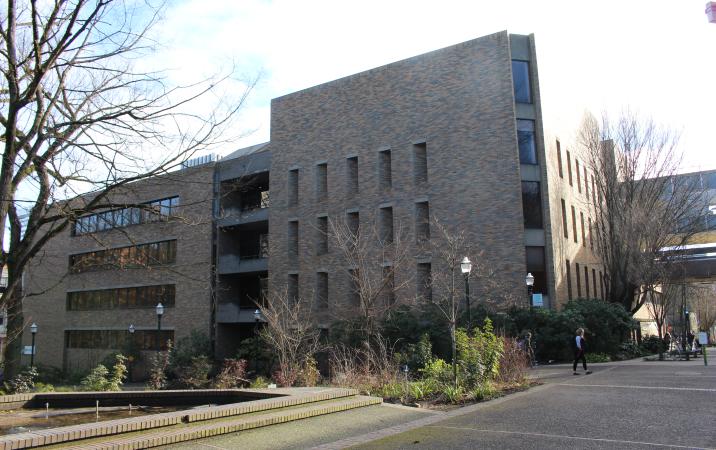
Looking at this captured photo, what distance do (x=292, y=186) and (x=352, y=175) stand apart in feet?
15.0

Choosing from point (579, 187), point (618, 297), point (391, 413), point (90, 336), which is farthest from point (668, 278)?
point (90, 336)

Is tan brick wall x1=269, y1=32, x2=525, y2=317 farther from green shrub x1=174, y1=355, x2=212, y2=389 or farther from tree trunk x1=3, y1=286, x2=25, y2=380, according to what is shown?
tree trunk x1=3, y1=286, x2=25, y2=380

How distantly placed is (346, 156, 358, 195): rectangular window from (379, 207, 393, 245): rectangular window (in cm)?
229

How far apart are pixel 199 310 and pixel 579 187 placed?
25044mm

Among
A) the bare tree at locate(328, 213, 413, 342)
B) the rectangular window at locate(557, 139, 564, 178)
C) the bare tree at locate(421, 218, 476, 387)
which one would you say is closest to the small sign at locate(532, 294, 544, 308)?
the bare tree at locate(421, 218, 476, 387)

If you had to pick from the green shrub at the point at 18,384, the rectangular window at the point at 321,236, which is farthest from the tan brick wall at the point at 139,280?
the green shrub at the point at 18,384

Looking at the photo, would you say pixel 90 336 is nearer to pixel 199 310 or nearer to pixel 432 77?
pixel 199 310

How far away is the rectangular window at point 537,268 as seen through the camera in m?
26.3

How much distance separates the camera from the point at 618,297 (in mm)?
30047

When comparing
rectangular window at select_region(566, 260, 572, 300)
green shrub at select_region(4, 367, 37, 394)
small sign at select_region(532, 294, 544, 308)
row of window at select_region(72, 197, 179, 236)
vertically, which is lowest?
green shrub at select_region(4, 367, 37, 394)

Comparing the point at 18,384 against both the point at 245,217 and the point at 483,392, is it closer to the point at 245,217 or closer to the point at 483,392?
the point at 483,392

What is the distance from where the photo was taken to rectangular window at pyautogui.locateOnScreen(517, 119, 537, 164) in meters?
27.4

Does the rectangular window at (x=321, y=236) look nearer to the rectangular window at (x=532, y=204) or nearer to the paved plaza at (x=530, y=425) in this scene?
the rectangular window at (x=532, y=204)

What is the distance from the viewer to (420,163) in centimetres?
2998
